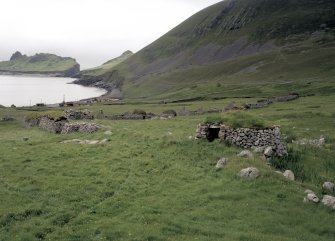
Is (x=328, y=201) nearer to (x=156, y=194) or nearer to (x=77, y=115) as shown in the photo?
(x=156, y=194)

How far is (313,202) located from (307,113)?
43.7 m

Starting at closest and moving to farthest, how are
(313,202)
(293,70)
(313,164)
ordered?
1. (313,202)
2. (313,164)
3. (293,70)

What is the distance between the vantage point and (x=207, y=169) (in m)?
28.5

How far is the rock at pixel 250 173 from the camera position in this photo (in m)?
25.9

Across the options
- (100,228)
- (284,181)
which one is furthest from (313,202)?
(100,228)

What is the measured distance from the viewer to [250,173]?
2612 centimetres

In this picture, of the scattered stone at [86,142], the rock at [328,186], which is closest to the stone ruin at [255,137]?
the rock at [328,186]

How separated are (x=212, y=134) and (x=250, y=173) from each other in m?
9.57

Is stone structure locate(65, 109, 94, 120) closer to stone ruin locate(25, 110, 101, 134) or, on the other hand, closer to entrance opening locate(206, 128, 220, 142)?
stone ruin locate(25, 110, 101, 134)

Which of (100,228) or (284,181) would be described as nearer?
(100,228)

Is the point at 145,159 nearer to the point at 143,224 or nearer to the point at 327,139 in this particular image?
the point at 143,224

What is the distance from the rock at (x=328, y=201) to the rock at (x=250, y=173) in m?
4.41

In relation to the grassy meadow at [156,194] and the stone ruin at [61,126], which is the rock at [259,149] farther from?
the stone ruin at [61,126]

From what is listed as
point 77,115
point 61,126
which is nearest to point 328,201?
point 61,126
